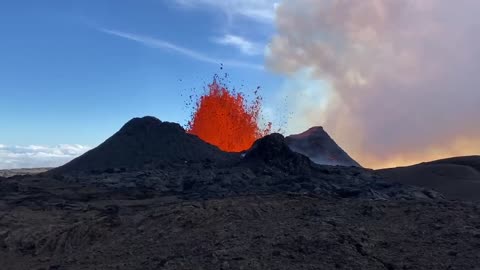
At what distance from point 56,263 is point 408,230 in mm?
7154

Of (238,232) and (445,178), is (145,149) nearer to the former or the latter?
(445,178)

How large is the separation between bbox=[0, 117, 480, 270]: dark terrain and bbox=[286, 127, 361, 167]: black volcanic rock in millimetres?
15900

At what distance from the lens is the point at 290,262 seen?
9461 mm

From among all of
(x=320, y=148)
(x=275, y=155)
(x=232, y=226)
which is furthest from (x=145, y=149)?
(x=232, y=226)

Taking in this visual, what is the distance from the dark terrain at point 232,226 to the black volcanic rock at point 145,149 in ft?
19.6

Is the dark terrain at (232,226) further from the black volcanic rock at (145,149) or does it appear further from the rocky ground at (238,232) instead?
the black volcanic rock at (145,149)

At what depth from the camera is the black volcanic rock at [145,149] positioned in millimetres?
26812

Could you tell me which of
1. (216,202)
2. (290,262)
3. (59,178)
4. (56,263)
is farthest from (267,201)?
(59,178)

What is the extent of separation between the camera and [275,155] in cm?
2319

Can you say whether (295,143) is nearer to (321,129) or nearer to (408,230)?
(321,129)

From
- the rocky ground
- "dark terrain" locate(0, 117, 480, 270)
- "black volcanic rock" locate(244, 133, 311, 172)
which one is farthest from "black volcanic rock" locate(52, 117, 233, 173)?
the rocky ground

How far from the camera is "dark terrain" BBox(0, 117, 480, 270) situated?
9.80 meters

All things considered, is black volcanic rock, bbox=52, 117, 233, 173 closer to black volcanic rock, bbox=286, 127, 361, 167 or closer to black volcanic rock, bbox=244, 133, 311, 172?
black volcanic rock, bbox=244, 133, 311, 172

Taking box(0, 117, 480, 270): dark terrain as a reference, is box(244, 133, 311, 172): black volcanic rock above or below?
above
